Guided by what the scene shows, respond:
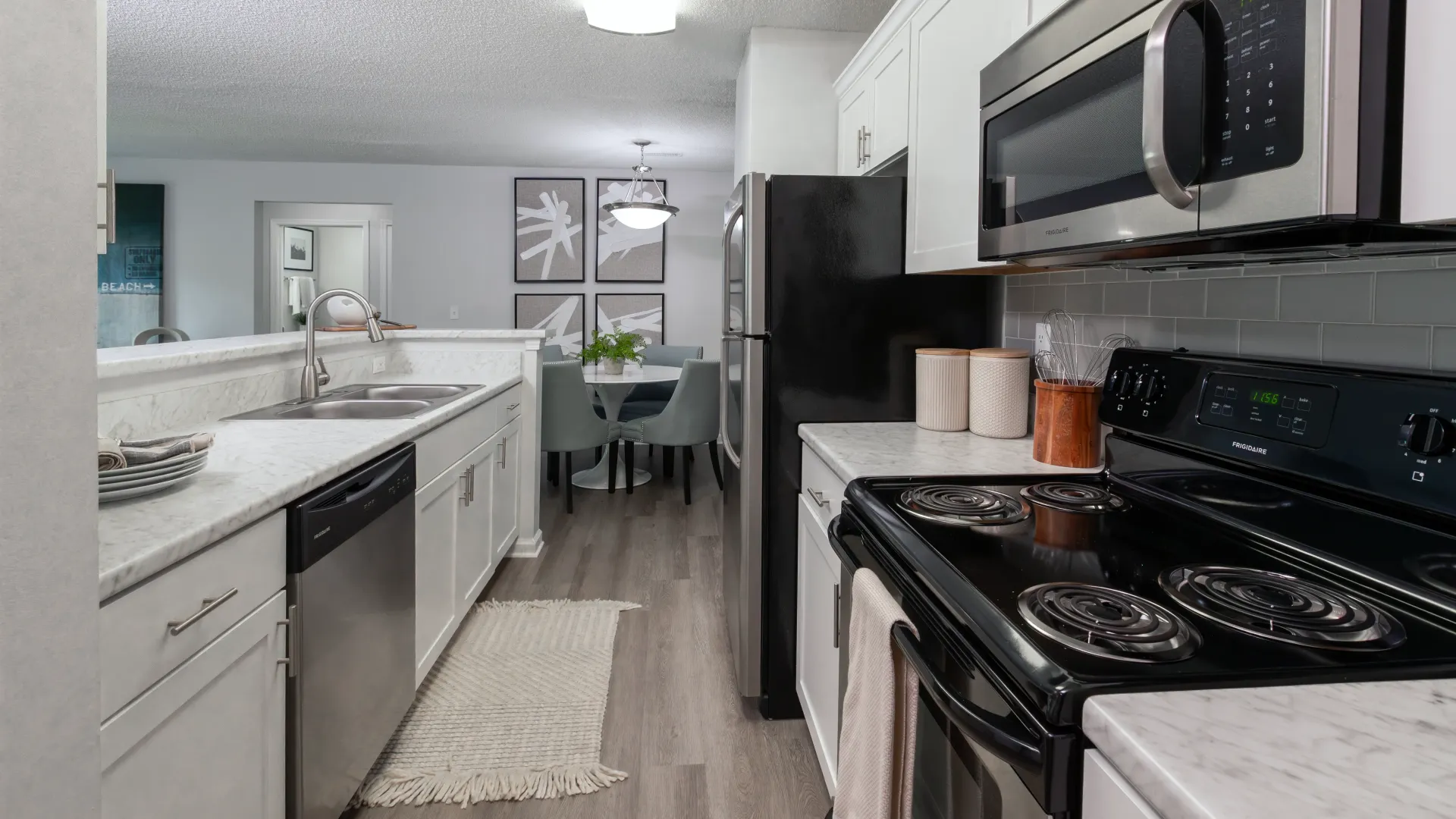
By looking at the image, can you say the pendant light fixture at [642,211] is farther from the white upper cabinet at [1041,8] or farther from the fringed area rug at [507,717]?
the white upper cabinet at [1041,8]

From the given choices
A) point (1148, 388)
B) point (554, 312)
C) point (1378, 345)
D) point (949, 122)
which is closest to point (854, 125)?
point (949, 122)

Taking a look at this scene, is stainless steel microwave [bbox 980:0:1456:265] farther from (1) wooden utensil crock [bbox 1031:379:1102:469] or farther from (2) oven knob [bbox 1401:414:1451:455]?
(1) wooden utensil crock [bbox 1031:379:1102:469]

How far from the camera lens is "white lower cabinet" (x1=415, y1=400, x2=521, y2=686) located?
7.30ft

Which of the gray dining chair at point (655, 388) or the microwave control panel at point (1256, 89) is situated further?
the gray dining chair at point (655, 388)

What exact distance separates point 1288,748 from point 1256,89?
0.63 meters

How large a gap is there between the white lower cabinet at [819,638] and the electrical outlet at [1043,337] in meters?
0.67

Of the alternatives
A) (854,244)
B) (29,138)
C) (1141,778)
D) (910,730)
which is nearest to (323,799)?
(910,730)

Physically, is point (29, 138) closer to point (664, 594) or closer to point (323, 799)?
point (323, 799)

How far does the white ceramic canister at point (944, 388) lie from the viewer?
204 centimetres

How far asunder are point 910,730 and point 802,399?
127 cm

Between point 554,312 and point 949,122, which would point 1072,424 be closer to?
point 949,122

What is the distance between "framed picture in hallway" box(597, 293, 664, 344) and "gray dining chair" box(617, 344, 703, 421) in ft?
0.80

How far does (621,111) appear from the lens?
496cm

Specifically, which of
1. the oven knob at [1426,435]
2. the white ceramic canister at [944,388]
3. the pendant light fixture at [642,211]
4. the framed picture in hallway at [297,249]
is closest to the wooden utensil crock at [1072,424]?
the white ceramic canister at [944,388]
